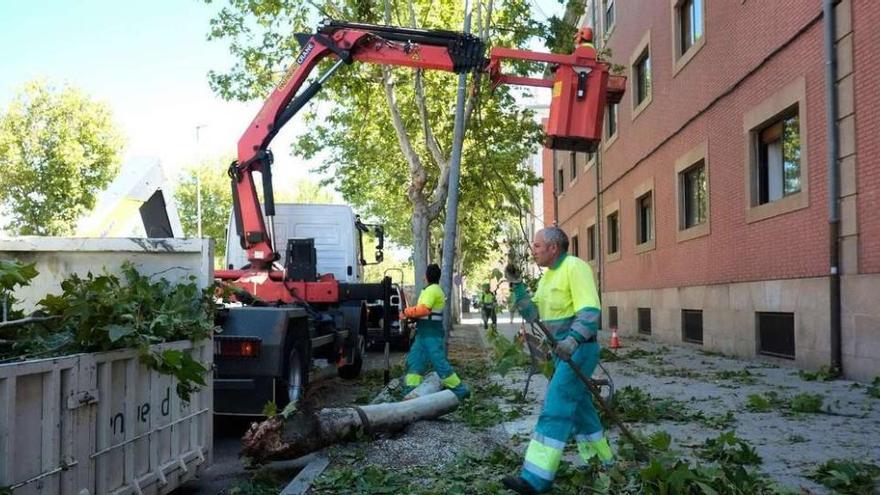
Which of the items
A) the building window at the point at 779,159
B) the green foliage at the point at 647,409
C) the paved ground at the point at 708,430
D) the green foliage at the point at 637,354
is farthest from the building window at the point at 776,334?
the green foliage at the point at 647,409

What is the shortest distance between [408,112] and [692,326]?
8994 millimetres

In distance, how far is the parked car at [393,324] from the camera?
1341 centimetres

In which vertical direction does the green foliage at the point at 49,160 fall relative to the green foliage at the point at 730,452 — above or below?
above

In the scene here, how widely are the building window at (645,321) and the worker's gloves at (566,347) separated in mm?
14325


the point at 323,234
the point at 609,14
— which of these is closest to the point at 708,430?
the point at 323,234

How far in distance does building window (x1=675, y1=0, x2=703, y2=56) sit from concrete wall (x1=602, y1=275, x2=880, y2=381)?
4.93 meters

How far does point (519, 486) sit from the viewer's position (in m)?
4.57

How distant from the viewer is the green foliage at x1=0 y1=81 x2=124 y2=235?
2545 centimetres

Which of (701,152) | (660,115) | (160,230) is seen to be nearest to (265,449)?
(160,230)

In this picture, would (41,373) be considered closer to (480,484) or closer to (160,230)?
(480,484)

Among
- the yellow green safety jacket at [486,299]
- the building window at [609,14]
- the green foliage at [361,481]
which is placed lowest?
the green foliage at [361,481]

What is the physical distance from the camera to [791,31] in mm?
10422

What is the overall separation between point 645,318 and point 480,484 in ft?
48.5

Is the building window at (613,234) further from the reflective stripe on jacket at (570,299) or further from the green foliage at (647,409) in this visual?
the reflective stripe on jacket at (570,299)
